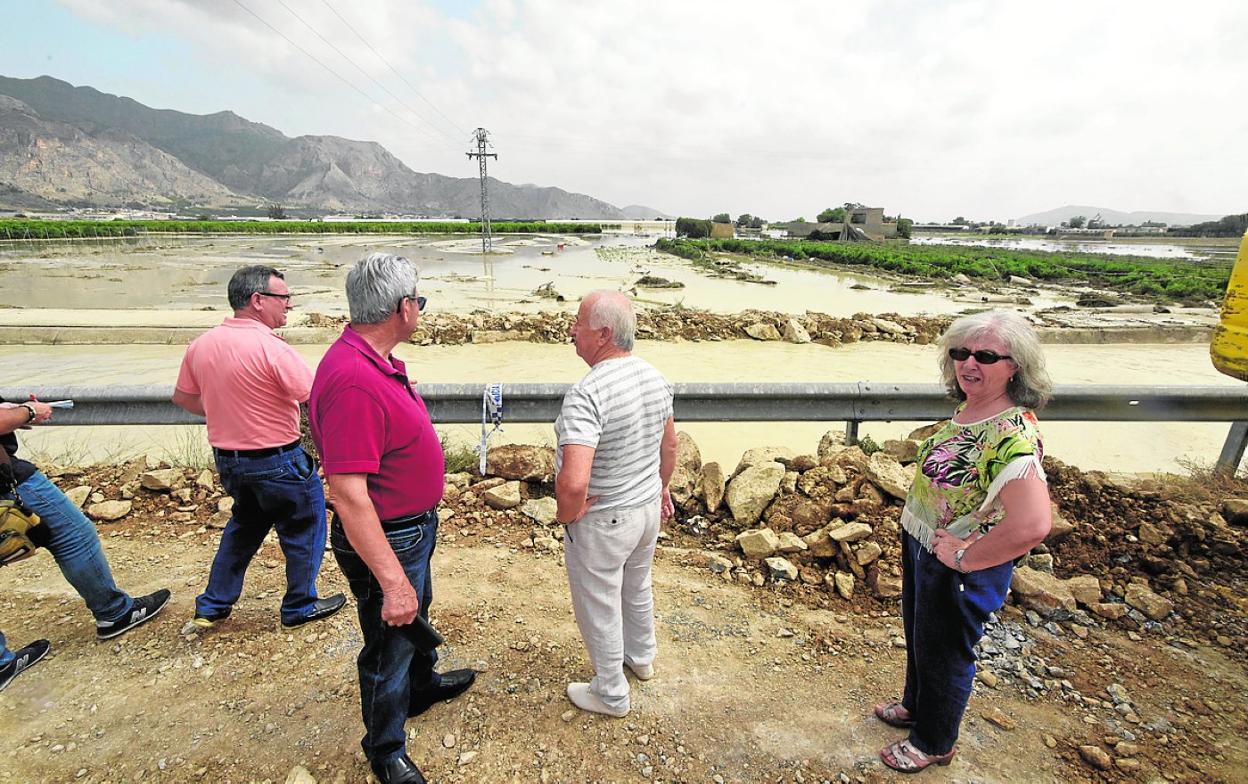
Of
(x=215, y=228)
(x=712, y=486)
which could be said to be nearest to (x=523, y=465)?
(x=712, y=486)

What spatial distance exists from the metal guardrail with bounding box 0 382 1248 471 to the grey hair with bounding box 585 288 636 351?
1994mm

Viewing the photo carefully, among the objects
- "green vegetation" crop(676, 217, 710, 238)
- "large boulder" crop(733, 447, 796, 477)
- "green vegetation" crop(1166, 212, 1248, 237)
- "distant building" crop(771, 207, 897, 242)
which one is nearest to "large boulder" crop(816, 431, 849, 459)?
"large boulder" crop(733, 447, 796, 477)

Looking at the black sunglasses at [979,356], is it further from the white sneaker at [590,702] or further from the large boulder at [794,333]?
the large boulder at [794,333]

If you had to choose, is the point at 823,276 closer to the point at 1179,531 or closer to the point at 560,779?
the point at 1179,531

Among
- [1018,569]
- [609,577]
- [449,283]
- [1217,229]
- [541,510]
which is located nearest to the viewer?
[609,577]

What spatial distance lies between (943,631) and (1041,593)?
1593mm

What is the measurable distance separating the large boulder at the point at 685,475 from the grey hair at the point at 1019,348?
2.25 metres

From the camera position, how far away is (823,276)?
2875cm

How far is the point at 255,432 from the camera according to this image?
106 inches

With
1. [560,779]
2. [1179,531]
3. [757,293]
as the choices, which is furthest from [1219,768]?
[757,293]

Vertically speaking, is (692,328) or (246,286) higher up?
(246,286)

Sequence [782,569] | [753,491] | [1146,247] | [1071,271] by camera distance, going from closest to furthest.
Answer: [782,569] → [753,491] → [1071,271] → [1146,247]

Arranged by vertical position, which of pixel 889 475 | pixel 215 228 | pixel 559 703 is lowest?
pixel 559 703

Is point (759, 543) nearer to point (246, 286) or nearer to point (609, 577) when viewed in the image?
point (609, 577)
